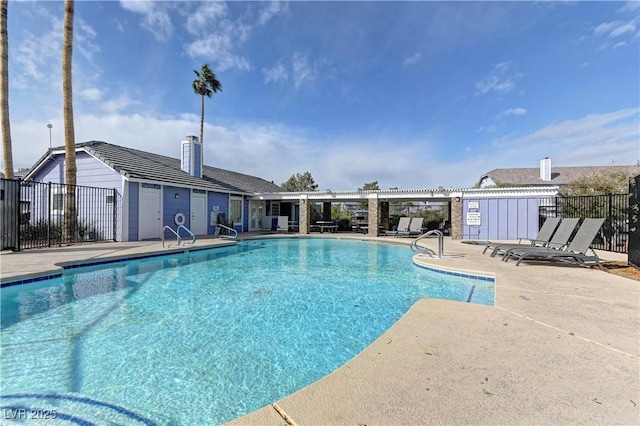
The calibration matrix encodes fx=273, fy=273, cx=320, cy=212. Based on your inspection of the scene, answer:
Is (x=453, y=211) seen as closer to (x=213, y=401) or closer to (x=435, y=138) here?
(x=435, y=138)

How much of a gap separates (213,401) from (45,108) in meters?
17.9

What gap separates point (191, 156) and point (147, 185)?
468 cm

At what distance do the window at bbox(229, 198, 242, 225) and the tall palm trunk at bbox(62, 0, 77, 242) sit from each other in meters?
8.21

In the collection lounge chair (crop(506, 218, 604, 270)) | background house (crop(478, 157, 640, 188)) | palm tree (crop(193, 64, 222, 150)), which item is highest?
palm tree (crop(193, 64, 222, 150))

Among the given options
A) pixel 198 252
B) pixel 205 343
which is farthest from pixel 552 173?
pixel 205 343

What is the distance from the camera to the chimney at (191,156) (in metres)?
16.9

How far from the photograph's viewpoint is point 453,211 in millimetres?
15562

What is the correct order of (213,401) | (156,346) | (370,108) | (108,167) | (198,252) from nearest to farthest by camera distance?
1. (213,401)
2. (156,346)
3. (198,252)
4. (108,167)
5. (370,108)

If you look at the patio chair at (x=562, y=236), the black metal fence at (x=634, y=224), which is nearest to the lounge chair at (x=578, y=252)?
the patio chair at (x=562, y=236)

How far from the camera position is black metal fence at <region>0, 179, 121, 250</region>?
337 inches

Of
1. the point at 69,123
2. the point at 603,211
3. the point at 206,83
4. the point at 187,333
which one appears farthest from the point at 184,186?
the point at 603,211

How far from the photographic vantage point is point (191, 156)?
55.6 ft

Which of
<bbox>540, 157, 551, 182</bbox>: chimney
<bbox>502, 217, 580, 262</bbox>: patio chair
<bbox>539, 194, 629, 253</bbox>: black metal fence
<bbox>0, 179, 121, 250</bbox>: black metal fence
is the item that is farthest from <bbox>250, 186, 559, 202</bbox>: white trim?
<bbox>540, 157, 551, 182</bbox>: chimney

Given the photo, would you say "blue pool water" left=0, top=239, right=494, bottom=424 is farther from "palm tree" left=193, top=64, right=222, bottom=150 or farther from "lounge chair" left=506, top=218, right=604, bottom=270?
"palm tree" left=193, top=64, right=222, bottom=150
